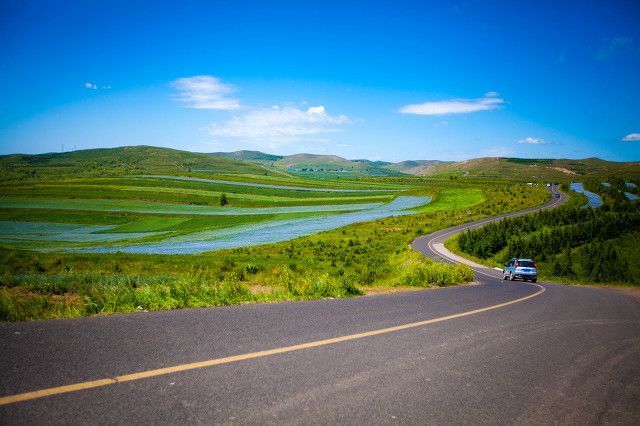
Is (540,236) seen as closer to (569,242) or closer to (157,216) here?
(569,242)

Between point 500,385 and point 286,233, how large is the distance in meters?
54.5

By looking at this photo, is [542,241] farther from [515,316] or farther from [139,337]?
[139,337]

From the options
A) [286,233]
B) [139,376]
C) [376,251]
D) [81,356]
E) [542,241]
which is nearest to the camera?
[139,376]

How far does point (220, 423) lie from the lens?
3684mm

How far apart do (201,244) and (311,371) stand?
147ft

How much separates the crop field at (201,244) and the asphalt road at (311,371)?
6.57ft

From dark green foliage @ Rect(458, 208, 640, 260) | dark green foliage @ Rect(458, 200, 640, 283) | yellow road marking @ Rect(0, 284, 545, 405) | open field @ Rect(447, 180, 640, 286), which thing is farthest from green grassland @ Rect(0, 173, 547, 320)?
dark green foliage @ Rect(458, 200, 640, 283)

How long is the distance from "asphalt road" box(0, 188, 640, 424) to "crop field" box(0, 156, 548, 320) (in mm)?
2001

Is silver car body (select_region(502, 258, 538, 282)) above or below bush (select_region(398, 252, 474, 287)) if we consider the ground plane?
below

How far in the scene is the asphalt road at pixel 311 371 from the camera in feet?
12.8

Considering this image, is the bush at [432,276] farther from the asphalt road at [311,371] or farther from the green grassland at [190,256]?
the asphalt road at [311,371]

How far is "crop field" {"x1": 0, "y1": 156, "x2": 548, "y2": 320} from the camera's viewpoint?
397 inches

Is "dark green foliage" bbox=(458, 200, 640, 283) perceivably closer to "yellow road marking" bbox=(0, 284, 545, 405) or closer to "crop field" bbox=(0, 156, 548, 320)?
"crop field" bbox=(0, 156, 548, 320)

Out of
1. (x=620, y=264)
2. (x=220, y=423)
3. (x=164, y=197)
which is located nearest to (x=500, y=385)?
(x=220, y=423)
